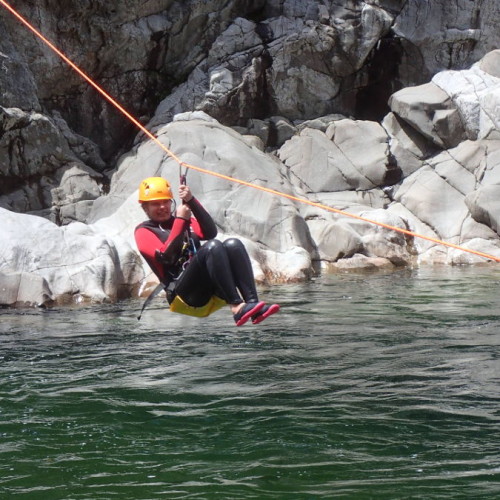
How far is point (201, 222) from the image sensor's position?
8.34 meters

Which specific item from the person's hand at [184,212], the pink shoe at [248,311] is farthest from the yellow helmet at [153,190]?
the pink shoe at [248,311]

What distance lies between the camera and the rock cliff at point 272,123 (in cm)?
1933

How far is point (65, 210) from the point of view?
812 inches

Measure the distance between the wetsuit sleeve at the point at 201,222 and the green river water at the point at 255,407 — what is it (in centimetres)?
147

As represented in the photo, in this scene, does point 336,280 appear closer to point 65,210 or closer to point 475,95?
point 65,210

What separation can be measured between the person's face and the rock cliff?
7262mm

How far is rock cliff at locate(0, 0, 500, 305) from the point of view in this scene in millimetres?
19328

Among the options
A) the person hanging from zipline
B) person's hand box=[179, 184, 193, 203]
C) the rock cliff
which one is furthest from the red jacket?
the rock cliff

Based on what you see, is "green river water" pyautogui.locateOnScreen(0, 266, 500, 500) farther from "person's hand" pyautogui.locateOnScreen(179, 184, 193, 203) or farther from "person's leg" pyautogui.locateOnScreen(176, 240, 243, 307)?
"person's hand" pyautogui.locateOnScreen(179, 184, 193, 203)

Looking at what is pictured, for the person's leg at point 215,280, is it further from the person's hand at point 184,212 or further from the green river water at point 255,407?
the green river water at point 255,407

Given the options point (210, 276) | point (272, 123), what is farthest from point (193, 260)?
point (272, 123)

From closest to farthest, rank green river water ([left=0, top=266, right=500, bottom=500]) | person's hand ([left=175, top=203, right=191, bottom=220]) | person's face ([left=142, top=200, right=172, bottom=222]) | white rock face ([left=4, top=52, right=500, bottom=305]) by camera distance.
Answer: green river water ([left=0, top=266, right=500, bottom=500]) → person's hand ([left=175, top=203, right=191, bottom=220]) → person's face ([left=142, top=200, right=172, bottom=222]) → white rock face ([left=4, top=52, right=500, bottom=305])

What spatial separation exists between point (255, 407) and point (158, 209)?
97.9 inches

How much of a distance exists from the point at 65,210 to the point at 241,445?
15.5 m
